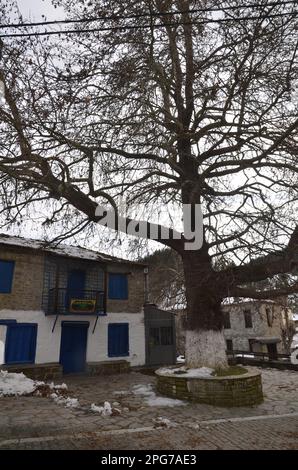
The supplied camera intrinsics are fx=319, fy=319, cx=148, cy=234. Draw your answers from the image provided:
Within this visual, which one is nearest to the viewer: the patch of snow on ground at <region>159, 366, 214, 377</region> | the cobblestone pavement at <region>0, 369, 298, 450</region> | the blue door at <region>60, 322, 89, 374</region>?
the cobblestone pavement at <region>0, 369, 298, 450</region>

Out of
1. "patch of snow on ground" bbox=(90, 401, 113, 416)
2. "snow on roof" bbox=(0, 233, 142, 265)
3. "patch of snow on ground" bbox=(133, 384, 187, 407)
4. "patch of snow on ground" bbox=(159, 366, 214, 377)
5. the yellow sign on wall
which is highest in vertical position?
"snow on roof" bbox=(0, 233, 142, 265)

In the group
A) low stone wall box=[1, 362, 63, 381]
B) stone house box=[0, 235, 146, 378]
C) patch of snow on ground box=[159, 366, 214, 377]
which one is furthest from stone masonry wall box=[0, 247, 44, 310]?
patch of snow on ground box=[159, 366, 214, 377]

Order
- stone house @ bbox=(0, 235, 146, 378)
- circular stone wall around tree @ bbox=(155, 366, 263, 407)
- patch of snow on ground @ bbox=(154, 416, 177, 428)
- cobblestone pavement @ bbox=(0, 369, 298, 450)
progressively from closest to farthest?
cobblestone pavement @ bbox=(0, 369, 298, 450) < patch of snow on ground @ bbox=(154, 416, 177, 428) < circular stone wall around tree @ bbox=(155, 366, 263, 407) < stone house @ bbox=(0, 235, 146, 378)

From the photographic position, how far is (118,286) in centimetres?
1884

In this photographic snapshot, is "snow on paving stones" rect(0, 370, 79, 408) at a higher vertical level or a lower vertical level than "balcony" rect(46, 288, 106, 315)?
lower

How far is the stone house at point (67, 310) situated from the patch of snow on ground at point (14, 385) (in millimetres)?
2625

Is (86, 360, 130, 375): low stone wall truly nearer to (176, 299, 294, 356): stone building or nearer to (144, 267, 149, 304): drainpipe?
(144, 267, 149, 304): drainpipe

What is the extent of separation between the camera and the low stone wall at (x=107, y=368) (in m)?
16.3

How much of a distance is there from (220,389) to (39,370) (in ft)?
29.2

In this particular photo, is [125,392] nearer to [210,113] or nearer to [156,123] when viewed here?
[156,123]

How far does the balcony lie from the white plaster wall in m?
0.59

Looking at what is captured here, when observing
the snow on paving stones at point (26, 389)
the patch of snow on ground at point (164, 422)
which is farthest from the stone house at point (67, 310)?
the patch of snow on ground at point (164, 422)

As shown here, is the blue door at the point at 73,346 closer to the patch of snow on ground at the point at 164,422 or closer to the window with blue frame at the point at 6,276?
the window with blue frame at the point at 6,276

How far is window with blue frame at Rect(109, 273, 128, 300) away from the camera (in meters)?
18.6
